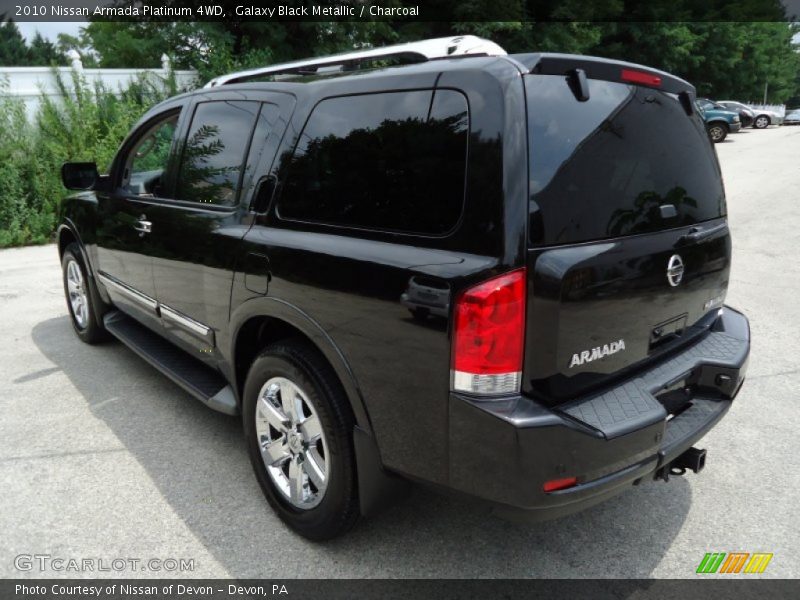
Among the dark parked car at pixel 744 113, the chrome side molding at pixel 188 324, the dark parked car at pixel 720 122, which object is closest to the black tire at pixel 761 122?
the dark parked car at pixel 744 113

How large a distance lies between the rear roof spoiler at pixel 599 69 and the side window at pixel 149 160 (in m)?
2.52

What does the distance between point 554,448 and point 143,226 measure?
2.84m

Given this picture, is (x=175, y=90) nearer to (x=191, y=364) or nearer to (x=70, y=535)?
(x=191, y=364)

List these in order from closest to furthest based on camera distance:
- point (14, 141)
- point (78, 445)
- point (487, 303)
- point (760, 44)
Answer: point (487, 303) < point (78, 445) < point (14, 141) < point (760, 44)

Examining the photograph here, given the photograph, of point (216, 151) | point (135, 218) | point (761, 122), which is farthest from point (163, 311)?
point (761, 122)

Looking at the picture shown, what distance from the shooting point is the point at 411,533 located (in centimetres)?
268

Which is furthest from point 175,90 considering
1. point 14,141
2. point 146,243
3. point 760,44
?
point 760,44

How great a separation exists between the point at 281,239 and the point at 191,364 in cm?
141

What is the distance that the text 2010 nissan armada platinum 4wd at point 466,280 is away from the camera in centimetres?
193

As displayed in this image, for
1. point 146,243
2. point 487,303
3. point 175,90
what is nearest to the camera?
point 487,303

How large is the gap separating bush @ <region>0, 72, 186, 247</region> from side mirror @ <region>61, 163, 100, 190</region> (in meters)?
6.26

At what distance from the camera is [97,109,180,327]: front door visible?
373 centimetres

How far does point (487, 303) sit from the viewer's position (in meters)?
1.89

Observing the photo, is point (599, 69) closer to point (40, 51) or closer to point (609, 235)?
point (609, 235)
